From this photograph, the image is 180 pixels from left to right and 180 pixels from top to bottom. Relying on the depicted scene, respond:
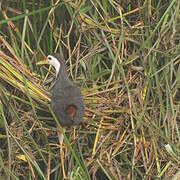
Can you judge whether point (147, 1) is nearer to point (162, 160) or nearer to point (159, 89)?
point (159, 89)

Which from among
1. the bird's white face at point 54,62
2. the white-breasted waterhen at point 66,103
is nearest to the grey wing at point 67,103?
the white-breasted waterhen at point 66,103

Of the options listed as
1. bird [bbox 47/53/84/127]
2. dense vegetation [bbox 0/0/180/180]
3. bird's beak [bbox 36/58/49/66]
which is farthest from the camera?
bird's beak [bbox 36/58/49/66]

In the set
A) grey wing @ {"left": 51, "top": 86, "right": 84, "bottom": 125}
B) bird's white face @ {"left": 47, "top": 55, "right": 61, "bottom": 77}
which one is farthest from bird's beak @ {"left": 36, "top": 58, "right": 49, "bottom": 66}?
grey wing @ {"left": 51, "top": 86, "right": 84, "bottom": 125}

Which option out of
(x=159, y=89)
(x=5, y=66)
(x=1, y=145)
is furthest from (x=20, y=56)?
(x=159, y=89)

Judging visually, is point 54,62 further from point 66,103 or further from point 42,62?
point 66,103

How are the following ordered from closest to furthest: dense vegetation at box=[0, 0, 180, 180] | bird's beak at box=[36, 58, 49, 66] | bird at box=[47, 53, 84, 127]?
bird at box=[47, 53, 84, 127], dense vegetation at box=[0, 0, 180, 180], bird's beak at box=[36, 58, 49, 66]

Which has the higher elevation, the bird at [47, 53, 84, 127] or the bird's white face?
the bird's white face

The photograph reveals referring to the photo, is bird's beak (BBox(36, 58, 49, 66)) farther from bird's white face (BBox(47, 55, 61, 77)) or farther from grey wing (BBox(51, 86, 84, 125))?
grey wing (BBox(51, 86, 84, 125))

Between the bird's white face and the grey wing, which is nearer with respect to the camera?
the grey wing
